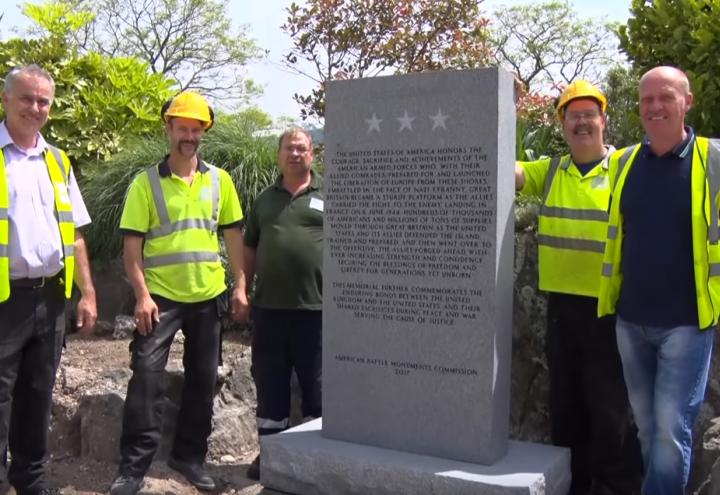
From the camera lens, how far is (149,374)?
4.67 m

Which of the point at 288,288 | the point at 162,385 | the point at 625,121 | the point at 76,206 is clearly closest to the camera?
the point at 76,206

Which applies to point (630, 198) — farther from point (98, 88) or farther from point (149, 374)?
point (98, 88)

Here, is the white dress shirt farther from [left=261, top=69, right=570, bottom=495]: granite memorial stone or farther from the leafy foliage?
the leafy foliage

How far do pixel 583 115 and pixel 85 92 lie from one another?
5.96 m

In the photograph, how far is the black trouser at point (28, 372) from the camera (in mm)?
4316

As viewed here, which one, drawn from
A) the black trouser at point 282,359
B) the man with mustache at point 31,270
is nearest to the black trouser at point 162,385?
the black trouser at point 282,359

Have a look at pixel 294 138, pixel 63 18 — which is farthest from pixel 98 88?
pixel 294 138

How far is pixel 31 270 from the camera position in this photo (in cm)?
432

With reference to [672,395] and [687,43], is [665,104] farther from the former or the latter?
[687,43]

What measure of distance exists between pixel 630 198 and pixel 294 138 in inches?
83.7

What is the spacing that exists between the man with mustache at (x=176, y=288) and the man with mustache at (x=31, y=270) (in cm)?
34

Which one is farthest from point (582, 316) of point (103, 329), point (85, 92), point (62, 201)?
point (85, 92)

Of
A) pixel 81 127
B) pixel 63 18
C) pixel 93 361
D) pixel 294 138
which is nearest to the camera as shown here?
pixel 294 138

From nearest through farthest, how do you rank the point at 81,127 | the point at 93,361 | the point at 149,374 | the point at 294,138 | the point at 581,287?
the point at 581,287, the point at 149,374, the point at 294,138, the point at 93,361, the point at 81,127
